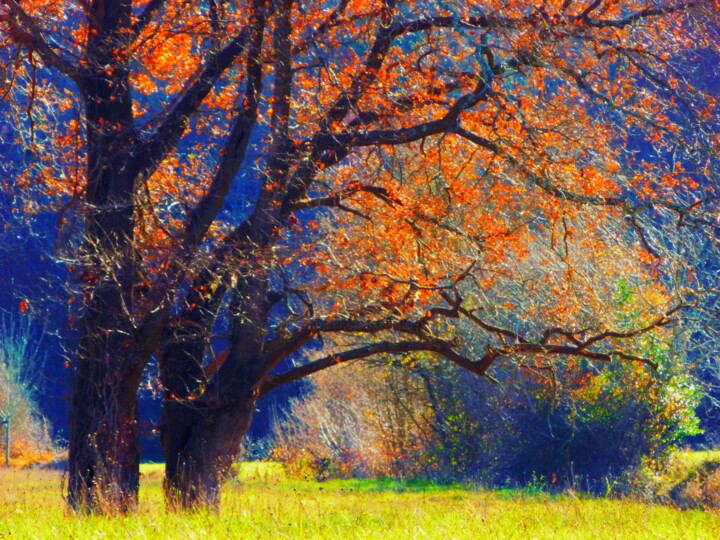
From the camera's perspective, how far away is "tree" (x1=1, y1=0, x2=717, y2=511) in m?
8.41

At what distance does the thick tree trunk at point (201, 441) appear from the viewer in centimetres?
902

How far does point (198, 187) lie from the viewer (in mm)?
10102

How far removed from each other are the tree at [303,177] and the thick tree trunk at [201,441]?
3 centimetres

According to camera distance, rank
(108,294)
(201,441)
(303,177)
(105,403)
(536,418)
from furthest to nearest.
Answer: (536,418) < (303,177) < (201,441) < (108,294) < (105,403)

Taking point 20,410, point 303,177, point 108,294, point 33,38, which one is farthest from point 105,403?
point 20,410

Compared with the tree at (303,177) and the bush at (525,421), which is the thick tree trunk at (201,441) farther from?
the bush at (525,421)

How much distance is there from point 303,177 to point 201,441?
320 centimetres

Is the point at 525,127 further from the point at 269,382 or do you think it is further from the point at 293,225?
the point at 269,382

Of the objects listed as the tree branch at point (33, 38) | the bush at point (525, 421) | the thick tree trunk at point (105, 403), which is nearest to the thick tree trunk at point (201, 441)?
the thick tree trunk at point (105, 403)

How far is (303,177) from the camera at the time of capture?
9312 millimetres

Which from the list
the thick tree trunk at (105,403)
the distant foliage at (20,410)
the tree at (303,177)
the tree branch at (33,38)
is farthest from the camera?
the distant foliage at (20,410)

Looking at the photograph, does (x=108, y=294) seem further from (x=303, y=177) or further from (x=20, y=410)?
(x=20, y=410)

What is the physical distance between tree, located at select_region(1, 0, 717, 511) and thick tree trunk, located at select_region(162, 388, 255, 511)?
3 cm

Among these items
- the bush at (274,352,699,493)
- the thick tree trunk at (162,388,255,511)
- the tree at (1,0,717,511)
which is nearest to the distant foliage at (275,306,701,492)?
the bush at (274,352,699,493)
